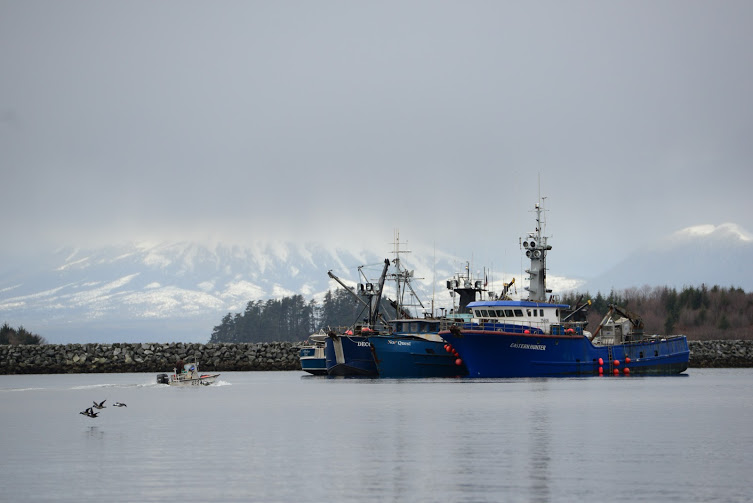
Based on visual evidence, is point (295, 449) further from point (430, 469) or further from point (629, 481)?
point (629, 481)

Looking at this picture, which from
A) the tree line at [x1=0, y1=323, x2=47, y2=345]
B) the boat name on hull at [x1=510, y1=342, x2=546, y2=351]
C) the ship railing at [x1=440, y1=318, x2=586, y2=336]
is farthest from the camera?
the tree line at [x1=0, y1=323, x2=47, y2=345]

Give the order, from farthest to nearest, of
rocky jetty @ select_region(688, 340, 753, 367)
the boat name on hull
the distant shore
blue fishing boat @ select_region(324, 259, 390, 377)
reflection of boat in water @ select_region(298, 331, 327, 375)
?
1. rocky jetty @ select_region(688, 340, 753, 367)
2. the distant shore
3. reflection of boat in water @ select_region(298, 331, 327, 375)
4. blue fishing boat @ select_region(324, 259, 390, 377)
5. the boat name on hull

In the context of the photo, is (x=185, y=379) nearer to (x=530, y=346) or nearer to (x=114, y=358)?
(x=530, y=346)

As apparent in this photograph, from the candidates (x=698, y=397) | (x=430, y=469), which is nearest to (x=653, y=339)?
(x=698, y=397)

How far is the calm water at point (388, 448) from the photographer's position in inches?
1316

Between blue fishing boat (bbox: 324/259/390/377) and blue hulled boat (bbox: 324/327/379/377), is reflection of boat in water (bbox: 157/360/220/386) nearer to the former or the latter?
blue fishing boat (bbox: 324/259/390/377)

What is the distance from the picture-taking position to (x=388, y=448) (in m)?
44.0

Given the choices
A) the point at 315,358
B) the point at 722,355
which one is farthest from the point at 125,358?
the point at 722,355

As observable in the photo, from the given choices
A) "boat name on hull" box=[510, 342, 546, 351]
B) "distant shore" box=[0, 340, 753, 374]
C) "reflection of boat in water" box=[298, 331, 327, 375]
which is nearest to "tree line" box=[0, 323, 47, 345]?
"distant shore" box=[0, 340, 753, 374]

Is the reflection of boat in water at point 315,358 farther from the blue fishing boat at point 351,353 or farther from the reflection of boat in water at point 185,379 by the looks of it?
the reflection of boat in water at point 185,379

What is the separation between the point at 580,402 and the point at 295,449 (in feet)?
88.7

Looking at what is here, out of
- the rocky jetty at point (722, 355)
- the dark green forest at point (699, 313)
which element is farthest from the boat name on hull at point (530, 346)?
the dark green forest at point (699, 313)

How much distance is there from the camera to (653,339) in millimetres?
109188

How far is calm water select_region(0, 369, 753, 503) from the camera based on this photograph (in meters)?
33.4
